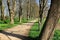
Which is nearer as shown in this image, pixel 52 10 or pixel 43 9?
pixel 52 10

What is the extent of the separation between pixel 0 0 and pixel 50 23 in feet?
128

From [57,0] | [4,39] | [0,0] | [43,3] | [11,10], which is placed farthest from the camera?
[0,0]

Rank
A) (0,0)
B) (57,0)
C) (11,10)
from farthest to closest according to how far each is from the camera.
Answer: (0,0) < (11,10) < (57,0)

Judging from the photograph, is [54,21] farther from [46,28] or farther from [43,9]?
[43,9]

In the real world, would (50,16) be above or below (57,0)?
below

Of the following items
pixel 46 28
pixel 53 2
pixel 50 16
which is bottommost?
pixel 46 28

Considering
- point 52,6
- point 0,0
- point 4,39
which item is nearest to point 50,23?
point 52,6

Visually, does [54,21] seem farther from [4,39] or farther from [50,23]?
[4,39]

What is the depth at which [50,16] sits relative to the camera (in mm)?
8719

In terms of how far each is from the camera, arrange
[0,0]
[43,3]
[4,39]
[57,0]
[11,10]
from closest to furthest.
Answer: [57,0] → [4,39] → [43,3] → [11,10] → [0,0]

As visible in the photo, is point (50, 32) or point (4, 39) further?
point (4, 39)

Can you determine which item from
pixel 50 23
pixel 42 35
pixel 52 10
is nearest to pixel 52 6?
→ pixel 52 10

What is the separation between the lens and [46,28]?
8.84 meters

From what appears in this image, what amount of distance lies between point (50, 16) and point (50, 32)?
28.4 inches
